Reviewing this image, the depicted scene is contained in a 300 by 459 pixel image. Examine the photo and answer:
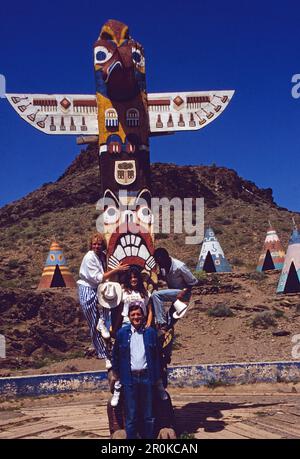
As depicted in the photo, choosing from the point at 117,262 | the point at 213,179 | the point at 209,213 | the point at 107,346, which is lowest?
the point at 107,346

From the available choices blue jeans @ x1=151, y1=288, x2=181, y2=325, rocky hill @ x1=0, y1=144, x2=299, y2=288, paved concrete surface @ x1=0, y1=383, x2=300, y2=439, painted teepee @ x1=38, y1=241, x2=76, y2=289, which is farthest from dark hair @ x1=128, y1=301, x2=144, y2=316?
rocky hill @ x1=0, y1=144, x2=299, y2=288

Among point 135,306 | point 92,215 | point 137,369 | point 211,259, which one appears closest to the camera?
point 137,369

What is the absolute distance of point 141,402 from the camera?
580 cm

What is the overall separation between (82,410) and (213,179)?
43.9 meters

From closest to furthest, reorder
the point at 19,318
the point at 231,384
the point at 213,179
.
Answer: the point at 231,384 < the point at 19,318 < the point at 213,179

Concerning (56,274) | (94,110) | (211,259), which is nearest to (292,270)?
(211,259)

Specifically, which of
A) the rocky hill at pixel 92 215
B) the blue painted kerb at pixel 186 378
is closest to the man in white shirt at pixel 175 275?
the blue painted kerb at pixel 186 378

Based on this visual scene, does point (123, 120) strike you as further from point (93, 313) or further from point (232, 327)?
point (232, 327)

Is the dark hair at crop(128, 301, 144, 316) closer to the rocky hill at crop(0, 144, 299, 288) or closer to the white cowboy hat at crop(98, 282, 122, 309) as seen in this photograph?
the white cowboy hat at crop(98, 282, 122, 309)

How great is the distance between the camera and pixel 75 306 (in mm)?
19484

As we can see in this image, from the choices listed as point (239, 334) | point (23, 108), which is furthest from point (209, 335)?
point (23, 108)

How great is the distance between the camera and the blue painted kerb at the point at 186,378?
10.7 meters

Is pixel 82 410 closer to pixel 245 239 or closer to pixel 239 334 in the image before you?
pixel 239 334

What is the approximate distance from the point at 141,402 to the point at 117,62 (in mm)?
3836
